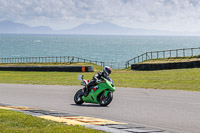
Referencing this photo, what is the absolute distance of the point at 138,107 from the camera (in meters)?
12.4

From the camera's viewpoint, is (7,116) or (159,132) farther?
(7,116)

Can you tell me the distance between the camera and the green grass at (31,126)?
7969mm

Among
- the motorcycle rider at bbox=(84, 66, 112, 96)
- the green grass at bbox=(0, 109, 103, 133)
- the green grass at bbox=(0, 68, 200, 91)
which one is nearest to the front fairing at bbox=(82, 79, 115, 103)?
the motorcycle rider at bbox=(84, 66, 112, 96)

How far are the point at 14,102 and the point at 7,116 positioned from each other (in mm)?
5169

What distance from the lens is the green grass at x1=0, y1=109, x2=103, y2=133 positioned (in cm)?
797

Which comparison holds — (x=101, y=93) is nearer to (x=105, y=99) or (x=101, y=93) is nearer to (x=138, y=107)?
(x=105, y=99)

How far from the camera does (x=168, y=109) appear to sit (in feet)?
38.5

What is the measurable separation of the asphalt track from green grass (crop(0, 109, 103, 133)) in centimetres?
198

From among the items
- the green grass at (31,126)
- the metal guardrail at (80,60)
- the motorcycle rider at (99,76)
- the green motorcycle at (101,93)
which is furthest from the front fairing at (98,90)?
the metal guardrail at (80,60)

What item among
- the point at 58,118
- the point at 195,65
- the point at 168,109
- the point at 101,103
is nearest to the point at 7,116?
the point at 58,118

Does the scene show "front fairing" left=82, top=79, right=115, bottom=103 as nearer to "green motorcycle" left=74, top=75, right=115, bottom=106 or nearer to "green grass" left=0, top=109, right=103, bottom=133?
"green motorcycle" left=74, top=75, right=115, bottom=106

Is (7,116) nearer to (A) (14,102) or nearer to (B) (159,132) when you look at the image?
(B) (159,132)

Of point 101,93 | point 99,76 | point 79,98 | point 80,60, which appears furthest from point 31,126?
point 80,60

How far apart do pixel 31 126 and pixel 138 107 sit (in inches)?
186
